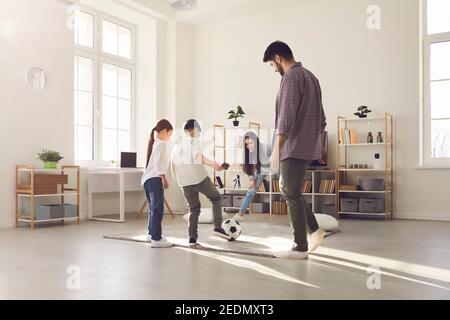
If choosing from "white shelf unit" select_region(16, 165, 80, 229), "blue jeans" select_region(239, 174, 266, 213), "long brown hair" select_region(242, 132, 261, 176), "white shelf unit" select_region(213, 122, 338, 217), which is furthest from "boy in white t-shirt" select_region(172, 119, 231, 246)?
"white shelf unit" select_region(213, 122, 338, 217)

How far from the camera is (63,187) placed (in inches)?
248

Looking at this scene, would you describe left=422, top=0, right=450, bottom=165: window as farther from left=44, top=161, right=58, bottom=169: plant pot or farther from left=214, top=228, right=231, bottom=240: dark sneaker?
left=44, top=161, right=58, bottom=169: plant pot

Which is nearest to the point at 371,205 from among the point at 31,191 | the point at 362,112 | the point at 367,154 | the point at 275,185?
the point at 367,154

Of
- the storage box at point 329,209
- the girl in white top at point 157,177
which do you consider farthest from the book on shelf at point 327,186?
the girl in white top at point 157,177

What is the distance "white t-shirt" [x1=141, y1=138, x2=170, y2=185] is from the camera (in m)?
4.05

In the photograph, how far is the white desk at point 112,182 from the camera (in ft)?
21.3

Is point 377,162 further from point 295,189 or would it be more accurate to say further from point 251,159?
point 295,189

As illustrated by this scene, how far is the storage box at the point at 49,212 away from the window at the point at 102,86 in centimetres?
149

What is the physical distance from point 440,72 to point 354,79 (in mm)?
1238

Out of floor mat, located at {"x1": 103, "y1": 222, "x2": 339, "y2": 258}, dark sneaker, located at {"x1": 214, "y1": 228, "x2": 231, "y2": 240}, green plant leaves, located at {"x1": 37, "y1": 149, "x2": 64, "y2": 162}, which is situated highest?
green plant leaves, located at {"x1": 37, "y1": 149, "x2": 64, "y2": 162}

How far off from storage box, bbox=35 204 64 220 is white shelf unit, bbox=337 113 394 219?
398 cm

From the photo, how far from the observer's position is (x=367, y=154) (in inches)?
277

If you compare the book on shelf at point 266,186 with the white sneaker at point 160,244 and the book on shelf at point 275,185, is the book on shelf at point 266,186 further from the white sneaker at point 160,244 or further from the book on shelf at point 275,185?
the white sneaker at point 160,244
